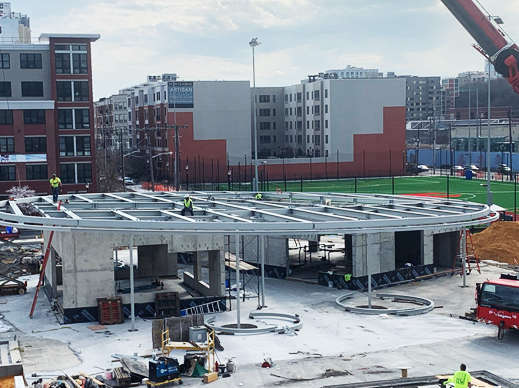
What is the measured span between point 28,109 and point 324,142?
5074cm

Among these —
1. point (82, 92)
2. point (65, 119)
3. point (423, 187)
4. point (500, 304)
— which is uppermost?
point (82, 92)

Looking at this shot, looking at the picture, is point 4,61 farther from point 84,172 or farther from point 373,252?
point 373,252

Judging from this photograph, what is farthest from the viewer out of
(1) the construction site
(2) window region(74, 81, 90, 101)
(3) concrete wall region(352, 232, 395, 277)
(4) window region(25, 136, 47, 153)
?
(2) window region(74, 81, 90, 101)

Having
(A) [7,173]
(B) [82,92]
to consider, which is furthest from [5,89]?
(A) [7,173]

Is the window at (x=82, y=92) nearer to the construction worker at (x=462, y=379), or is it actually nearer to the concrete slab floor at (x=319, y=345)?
the concrete slab floor at (x=319, y=345)

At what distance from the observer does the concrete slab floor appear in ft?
74.7

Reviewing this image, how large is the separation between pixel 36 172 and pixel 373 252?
145 ft

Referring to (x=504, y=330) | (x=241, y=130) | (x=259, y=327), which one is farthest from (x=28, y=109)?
(x=504, y=330)

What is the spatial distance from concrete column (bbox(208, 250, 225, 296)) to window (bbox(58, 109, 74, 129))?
148ft

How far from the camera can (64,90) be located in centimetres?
7256

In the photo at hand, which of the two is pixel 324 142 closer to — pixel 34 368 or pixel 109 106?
pixel 109 106

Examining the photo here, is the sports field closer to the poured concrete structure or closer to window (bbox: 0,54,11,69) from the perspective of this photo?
the poured concrete structure

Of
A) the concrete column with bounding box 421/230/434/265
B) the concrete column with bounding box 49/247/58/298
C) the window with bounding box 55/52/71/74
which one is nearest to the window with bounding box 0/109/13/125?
the window with bounding box 55/52/71/74

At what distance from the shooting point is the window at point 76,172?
72.7 metres
